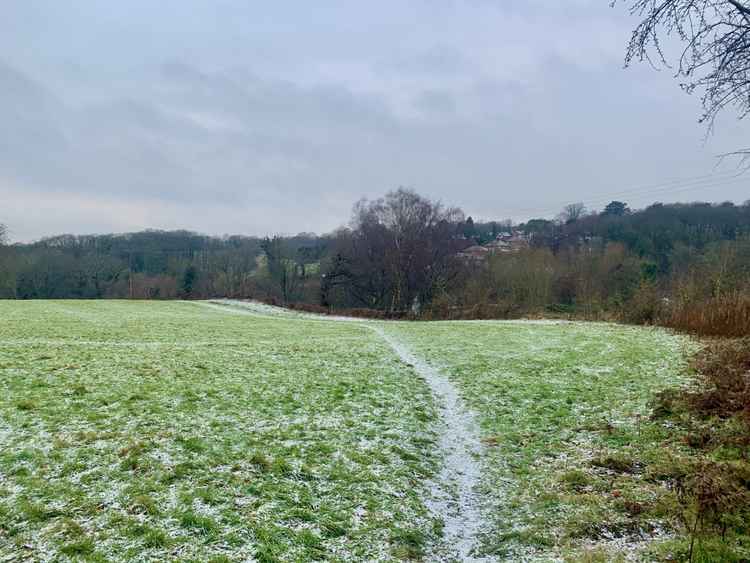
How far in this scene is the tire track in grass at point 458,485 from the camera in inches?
189

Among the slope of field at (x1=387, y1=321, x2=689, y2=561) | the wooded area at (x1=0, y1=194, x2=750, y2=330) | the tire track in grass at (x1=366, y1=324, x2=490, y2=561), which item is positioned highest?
the wooded area at (x1=0, y1=194, x2=750, y2=330)

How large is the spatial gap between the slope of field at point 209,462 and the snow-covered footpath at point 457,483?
228mm

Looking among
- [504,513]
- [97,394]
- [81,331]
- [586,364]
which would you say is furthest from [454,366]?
[81,331]

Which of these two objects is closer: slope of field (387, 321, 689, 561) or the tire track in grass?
slope of field (387, 321, 689, 561)

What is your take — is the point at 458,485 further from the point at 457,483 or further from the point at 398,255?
the point at 398,255

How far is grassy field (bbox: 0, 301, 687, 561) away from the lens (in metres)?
4.50

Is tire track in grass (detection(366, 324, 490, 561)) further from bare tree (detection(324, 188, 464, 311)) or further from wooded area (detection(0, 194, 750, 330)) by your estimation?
bare tree (detection(324, 188, 464, 311))

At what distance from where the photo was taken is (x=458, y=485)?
6160mm

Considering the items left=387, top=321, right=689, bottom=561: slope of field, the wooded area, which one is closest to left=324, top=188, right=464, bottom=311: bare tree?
the wooded area

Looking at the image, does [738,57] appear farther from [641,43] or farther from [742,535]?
[742,535]

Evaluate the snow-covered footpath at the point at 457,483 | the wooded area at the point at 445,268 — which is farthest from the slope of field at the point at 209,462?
the wooded area at the point at 445,268

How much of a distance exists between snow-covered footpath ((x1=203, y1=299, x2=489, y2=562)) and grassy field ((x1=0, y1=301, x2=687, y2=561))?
0.14 metres

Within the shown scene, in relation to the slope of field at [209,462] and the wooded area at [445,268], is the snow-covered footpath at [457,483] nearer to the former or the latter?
the slope of field at [209,462]

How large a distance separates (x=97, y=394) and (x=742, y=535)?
10.2 meters
